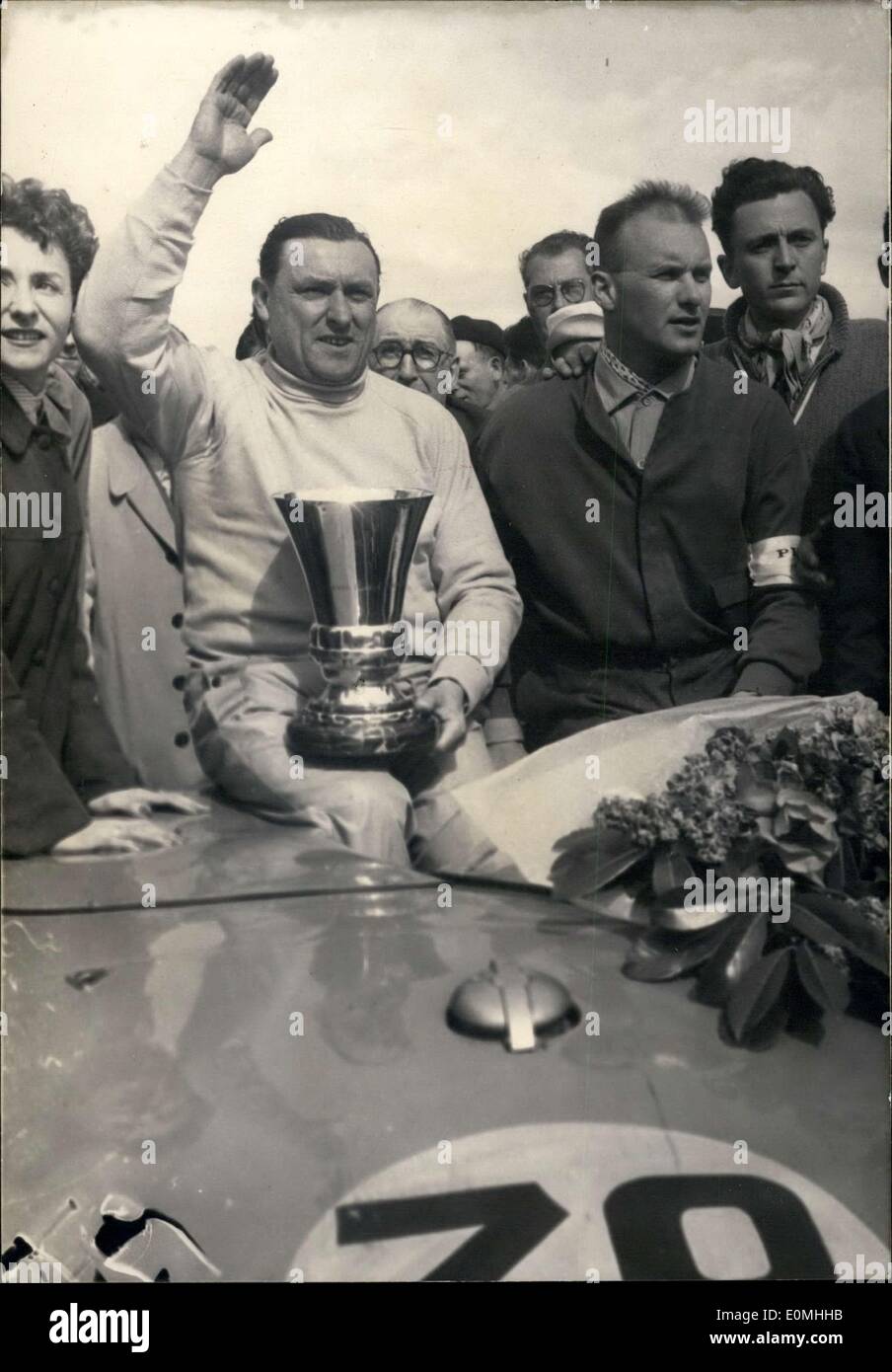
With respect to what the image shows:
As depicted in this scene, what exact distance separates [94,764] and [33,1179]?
0.95 metres

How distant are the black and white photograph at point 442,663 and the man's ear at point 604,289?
0.03 feet

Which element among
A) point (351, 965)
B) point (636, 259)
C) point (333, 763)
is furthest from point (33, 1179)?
point (636, 259)

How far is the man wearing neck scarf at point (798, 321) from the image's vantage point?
114 inches

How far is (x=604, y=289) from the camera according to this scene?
2.89 meters

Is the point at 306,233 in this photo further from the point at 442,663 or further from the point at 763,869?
the point at 763,869

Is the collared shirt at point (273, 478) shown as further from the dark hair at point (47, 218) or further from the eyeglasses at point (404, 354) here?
the dark hair at point (47, 218)

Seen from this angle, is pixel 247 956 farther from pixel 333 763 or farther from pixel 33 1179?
pixel 33 1179

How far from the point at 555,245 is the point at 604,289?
0.50ft

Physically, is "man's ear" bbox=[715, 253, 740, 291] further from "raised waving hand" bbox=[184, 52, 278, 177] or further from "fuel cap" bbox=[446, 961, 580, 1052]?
"fuel cap" bbox=[446, 961, 580, 1052]

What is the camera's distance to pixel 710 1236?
2830mm

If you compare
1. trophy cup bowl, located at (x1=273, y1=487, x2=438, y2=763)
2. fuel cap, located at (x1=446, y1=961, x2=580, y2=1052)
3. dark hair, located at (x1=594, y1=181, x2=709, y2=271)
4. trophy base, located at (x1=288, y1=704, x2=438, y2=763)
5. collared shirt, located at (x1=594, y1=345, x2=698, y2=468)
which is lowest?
fuel cap, located at (x1=446, y1=961, x2=580, y2=1052)

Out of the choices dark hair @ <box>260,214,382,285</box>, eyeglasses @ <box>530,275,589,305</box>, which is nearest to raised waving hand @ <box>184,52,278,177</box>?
dark hair @ <box>260,214,382,285</box>

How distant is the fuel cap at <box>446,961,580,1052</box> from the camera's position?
9.13 feet

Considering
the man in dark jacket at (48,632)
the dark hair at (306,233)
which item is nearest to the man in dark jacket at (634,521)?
the dark hair at (306,233)
